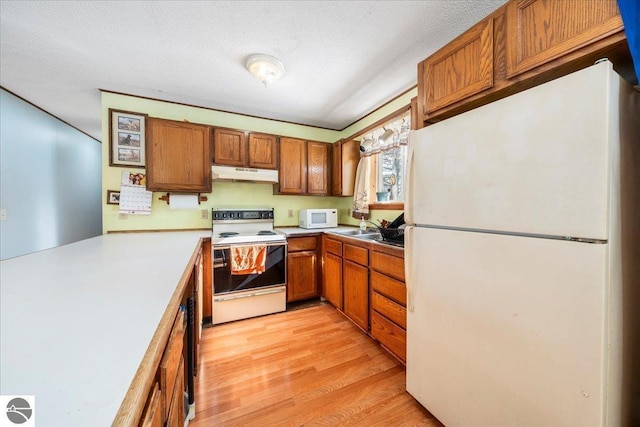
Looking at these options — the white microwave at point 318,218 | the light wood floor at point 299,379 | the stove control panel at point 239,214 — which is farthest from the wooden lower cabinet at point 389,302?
the stove control panel at point 239,214

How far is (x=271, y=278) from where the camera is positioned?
2584mm

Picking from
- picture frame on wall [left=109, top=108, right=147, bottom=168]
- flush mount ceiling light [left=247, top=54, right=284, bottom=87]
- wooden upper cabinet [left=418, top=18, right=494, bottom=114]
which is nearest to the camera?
wooden upper cabinet [left=418, top=18, right=494, bottom=114]

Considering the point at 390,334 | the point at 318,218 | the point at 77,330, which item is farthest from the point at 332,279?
the point at 77,330

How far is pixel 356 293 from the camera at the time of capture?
226 cm

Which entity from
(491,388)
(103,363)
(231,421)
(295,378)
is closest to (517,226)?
(491,388)

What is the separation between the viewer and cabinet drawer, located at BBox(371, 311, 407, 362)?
1.71m

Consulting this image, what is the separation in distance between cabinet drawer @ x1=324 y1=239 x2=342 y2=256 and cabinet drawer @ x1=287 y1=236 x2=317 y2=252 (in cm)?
16

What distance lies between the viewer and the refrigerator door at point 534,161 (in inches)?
29.4

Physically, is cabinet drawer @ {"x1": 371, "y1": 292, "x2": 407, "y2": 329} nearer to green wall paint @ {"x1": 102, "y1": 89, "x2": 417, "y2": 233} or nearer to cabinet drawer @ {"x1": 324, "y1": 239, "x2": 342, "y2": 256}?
cabinet drawer @ {"x1": 324, "y1": 239, "x2": 342, "y2": 256}

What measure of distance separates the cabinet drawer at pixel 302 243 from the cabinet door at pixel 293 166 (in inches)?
26.7

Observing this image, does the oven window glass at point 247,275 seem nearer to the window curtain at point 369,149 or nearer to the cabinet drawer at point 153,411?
the window curtain at point 369,149

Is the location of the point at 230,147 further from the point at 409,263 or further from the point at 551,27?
the point at 551,27

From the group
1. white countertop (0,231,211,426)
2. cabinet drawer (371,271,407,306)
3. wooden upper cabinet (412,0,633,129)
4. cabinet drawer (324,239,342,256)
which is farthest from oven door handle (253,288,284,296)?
wooden upper cabinet (412,0,633,129)

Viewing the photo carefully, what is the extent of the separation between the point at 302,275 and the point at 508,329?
2079mm
